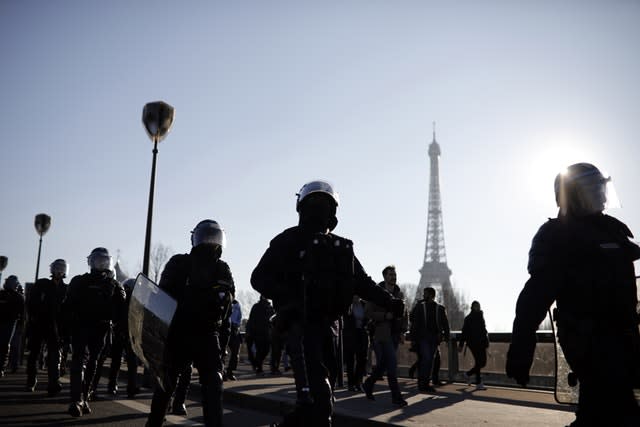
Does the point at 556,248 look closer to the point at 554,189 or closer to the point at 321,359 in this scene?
the point at 554,189

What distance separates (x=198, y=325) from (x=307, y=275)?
117cm

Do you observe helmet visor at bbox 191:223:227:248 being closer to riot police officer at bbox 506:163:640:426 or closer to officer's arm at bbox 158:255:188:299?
officer's arm at bbox 158:255:188:299

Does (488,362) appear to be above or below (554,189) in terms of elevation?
below

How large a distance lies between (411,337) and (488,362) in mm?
2942

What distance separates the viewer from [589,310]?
308cm

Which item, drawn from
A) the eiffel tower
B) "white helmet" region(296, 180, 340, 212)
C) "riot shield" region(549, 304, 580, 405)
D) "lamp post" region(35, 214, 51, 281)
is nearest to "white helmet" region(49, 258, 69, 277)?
"white helmet" region(296, 180, 340, 212)

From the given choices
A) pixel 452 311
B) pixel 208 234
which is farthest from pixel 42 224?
pixel 452 311

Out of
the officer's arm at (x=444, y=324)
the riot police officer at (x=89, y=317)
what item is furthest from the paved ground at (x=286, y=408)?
the officer's arm at (x=444, y=324)

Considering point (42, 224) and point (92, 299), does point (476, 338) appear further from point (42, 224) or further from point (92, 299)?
point (42, 224)

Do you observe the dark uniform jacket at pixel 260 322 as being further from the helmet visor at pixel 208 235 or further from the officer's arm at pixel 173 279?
the officer's arm at pixel 173 279

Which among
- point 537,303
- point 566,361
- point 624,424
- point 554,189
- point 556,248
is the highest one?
point 554,189

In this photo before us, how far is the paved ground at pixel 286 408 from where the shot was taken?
693cm

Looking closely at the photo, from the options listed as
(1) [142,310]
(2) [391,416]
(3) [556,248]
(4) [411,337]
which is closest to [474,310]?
(4) [411,337]

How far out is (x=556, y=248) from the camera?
3207 mm
